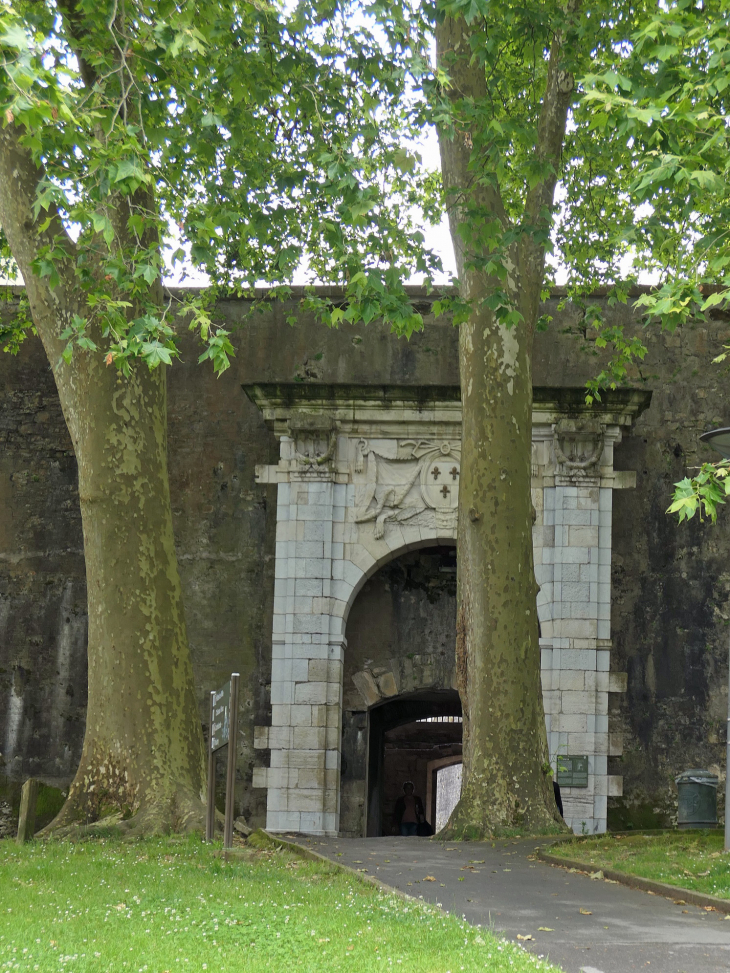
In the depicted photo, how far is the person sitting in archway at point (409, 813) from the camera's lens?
20.3 m

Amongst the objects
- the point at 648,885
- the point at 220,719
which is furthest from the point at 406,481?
the point at 648,885

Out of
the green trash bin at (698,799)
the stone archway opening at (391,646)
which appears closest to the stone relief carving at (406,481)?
the stone archway opening at (391,646)

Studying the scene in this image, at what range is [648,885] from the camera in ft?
24.5

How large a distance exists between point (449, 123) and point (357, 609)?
799 cm

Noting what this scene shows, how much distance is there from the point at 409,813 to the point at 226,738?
43.2ft

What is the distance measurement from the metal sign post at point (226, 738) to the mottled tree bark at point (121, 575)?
863 millimetres

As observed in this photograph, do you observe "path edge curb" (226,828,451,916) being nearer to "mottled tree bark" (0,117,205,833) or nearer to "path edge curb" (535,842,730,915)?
"mottled tree bark" (0,117,205,833)

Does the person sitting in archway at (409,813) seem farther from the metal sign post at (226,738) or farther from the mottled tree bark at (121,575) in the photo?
the metal sign post at (226,738)

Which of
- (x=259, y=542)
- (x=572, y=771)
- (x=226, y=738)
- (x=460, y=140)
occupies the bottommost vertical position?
(x=572, y=771)

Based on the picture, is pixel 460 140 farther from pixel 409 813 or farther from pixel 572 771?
pixel 409 813

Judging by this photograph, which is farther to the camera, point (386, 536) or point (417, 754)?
point (417, 754)

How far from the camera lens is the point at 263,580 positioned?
14883 mm

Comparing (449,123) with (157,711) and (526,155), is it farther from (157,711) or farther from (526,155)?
(157,711)

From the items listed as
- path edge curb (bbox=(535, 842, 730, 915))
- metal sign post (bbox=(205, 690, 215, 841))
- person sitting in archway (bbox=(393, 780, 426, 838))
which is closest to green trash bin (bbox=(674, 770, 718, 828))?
path edge curb (bbox=(535, 842, 730, 915))
